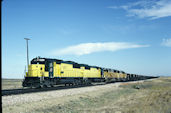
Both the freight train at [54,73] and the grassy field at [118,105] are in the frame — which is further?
the freight train at [54,73]

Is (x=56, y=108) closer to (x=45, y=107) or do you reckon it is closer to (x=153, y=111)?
(x=45, y=107)

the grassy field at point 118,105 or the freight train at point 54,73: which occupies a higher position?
the freight train at point 54,73

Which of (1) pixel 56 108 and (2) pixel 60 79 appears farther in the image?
(2) pixel 60 79

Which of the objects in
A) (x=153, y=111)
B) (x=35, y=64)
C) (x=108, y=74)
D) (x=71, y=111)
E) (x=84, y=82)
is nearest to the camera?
(x=153, y=111)

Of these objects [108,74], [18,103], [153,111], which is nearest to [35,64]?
[18,103]

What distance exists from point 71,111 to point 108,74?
3328 cm

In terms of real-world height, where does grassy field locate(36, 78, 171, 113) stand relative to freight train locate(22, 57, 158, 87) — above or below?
below

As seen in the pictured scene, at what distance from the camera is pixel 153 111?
10805mm

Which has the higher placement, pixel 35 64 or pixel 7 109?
pixel 35 64

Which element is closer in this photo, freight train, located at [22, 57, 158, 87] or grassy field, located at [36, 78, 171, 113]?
grassy field, located at [36, 78, 171, 113]

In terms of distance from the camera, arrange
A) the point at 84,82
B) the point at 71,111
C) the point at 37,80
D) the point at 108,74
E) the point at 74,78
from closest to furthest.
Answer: the point at 71,111
the point at 37,80
the point at 74,78
the point at 84,82
the point at 108,74

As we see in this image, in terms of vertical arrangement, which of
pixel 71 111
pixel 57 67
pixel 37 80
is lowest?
pixel 71 111

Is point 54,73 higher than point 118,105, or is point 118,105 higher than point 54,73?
point 54,73

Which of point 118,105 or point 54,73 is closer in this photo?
point 118,105
